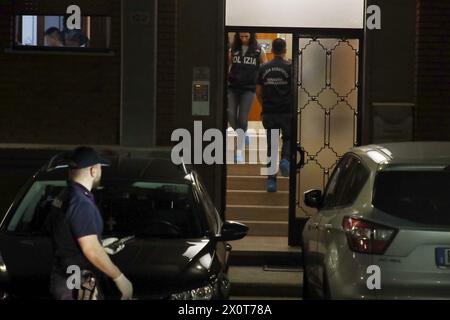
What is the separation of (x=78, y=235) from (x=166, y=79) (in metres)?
5.90

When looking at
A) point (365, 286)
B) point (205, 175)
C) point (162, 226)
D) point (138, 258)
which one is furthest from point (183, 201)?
point (205, 175)

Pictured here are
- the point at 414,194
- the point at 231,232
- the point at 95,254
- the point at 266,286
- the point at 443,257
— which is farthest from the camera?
the point at 266,286

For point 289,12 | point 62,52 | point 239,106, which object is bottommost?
point 239,106

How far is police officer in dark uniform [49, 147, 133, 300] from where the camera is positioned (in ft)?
17.9

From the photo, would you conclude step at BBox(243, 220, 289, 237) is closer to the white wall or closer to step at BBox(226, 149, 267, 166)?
step at BBox(226, 149, 267, 166)

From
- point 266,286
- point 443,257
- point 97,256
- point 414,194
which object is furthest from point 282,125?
point 97,256

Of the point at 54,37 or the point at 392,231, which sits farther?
the point at 54,37

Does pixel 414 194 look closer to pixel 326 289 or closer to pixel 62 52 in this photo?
pixel 326 289

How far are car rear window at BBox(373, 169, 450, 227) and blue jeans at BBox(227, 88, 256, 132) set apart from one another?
5861mm

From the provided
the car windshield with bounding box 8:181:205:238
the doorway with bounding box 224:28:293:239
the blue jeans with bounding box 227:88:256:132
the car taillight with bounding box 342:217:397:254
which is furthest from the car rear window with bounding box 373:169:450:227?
the blue jeans with bounding box 227:88:256:132

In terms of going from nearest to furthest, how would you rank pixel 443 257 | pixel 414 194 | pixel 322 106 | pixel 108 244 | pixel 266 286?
pixel 443 257, pixel 414 194, pixel 108 244, pixel 266 286, pixel 322 106

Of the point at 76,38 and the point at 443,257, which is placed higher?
the point at 76,38

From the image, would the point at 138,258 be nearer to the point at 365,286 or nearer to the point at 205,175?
the point at 365,286

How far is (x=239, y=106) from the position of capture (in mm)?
12336
